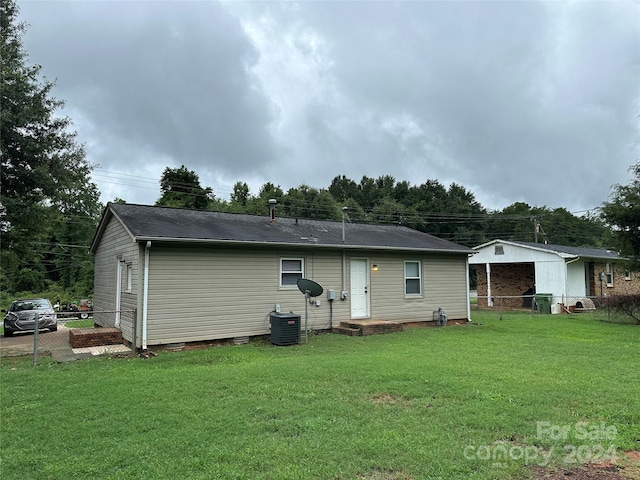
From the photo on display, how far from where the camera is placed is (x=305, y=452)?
3342 millimetres

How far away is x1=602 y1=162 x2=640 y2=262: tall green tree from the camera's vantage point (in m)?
14.9

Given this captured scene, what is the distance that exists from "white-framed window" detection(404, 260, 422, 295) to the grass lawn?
211 inches

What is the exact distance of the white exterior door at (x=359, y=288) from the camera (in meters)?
12.4

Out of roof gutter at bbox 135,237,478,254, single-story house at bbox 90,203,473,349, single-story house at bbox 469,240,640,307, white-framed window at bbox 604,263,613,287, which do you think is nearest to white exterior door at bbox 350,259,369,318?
single-story house at bbox 90,203,473,349

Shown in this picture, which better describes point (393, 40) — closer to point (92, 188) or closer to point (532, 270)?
point (532, 270)

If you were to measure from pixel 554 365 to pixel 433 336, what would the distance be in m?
4.18

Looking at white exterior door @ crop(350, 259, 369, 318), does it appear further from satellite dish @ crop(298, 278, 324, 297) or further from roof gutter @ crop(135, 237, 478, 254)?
satellite dish @ crop(298, 278, 324, 297)

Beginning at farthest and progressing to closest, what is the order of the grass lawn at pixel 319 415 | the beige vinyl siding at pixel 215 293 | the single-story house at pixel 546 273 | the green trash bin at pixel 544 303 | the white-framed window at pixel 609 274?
the white-framed window at pixel 609 274 → the single-story house at pixel 546 273 → the green trash bin at pixel 544 303 → the beige vinyl siding at pixel 215 293 → the grass lawn at pixel 319 415

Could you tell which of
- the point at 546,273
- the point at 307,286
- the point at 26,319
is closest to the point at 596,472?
the point at 307,286

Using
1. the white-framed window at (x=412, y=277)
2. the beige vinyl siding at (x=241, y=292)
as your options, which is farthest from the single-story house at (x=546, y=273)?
the beige vinyl siding at (x=241, y=292)

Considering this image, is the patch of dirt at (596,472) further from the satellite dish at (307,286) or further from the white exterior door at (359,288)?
the white exterior door at (359,288)

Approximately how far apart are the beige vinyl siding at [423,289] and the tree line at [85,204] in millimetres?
6799

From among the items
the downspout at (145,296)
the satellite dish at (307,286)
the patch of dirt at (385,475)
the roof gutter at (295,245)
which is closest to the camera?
the patch of dirt at (385,475)

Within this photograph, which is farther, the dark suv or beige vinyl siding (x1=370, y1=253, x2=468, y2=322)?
the dark suv
